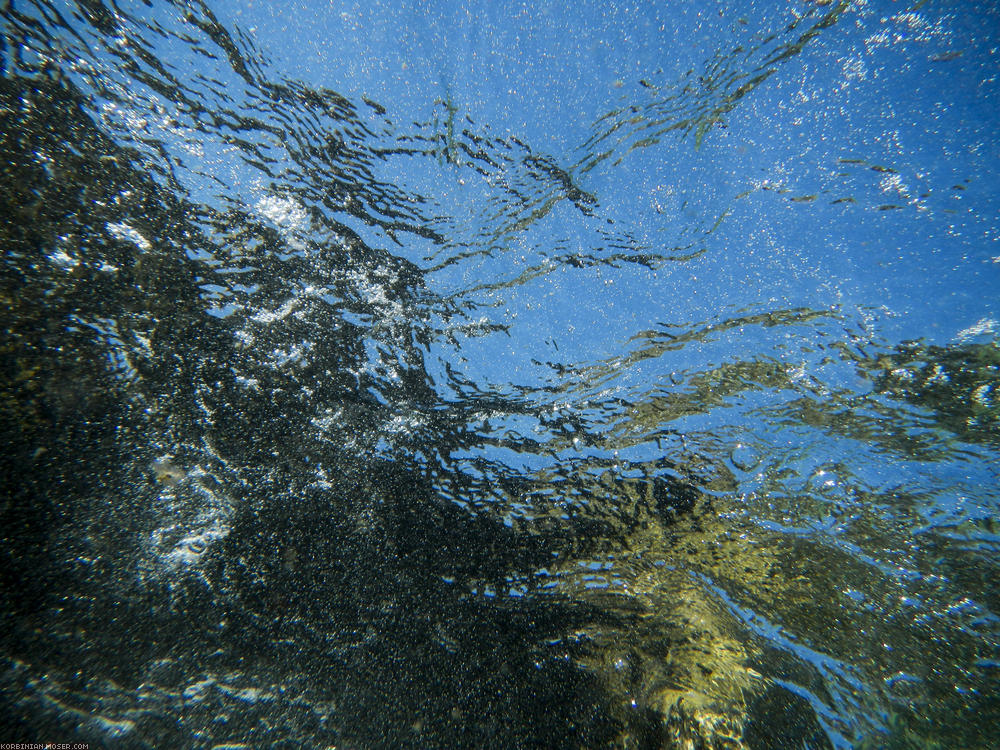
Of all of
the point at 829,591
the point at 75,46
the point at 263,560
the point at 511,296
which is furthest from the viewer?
the point at 263,560

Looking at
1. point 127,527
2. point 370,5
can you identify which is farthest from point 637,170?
point 127,527

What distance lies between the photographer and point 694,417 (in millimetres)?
7648

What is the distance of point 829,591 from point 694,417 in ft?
18.5

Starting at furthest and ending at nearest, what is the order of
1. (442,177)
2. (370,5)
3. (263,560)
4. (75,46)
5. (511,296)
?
(263,560) → (511,296) → (442,177) → (75,46) → (370,5)

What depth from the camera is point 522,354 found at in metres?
7.40

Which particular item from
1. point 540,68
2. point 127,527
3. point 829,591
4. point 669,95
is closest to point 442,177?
point 540,68

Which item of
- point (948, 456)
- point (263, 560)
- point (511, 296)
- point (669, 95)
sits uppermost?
point (669, 95)

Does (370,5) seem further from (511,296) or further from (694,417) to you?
(694,417)

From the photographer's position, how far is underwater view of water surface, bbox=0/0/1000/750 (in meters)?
5.08

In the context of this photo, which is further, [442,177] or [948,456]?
[948,456]

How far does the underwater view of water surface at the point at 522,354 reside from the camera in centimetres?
508

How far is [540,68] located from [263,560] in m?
11.2

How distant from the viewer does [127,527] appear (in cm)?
966

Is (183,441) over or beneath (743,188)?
beneath
